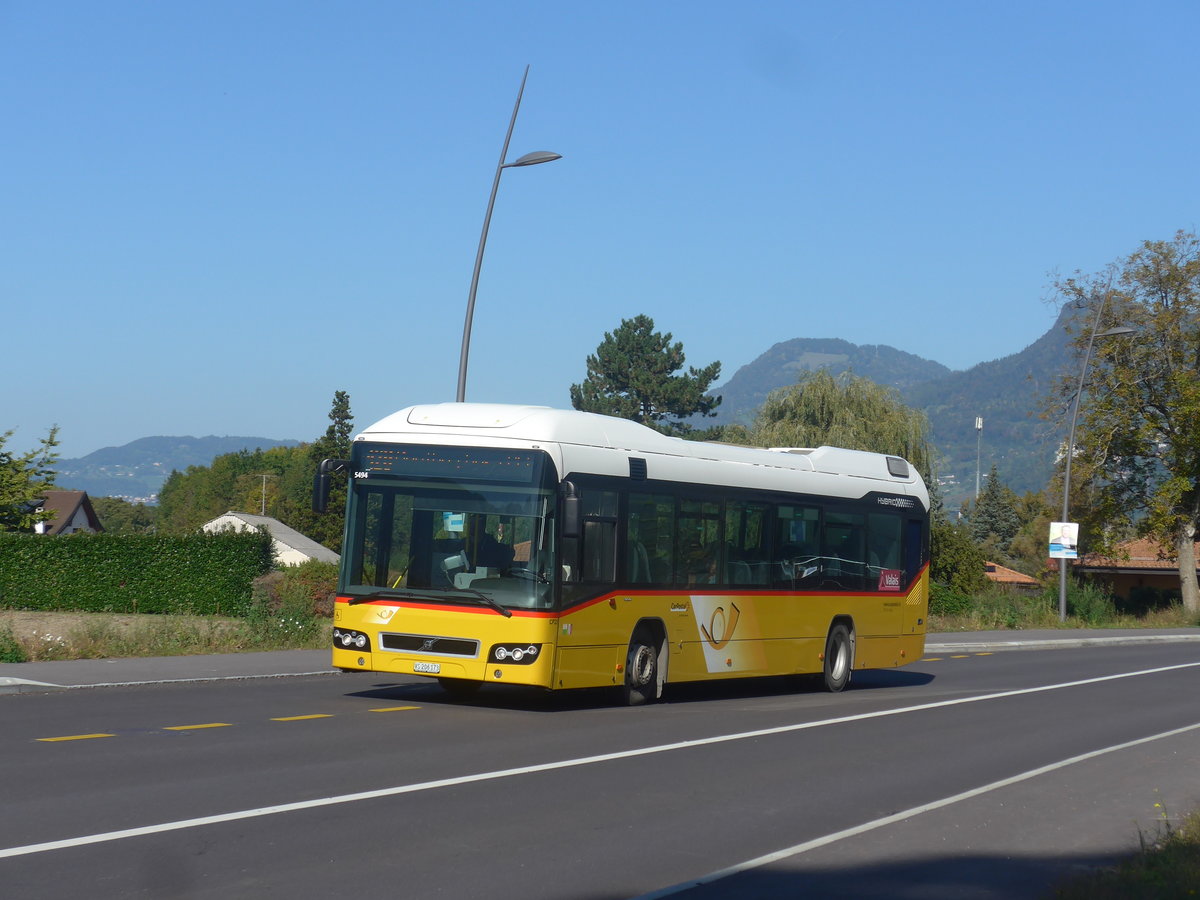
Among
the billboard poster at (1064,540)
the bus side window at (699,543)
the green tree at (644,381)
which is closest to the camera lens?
the bus side window at (699,543)

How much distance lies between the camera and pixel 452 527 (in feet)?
47.2

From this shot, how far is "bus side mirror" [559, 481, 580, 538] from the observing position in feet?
45.4

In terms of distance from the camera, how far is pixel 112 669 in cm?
1759

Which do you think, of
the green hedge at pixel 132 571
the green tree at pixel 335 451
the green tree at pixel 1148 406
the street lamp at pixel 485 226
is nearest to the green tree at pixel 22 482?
the green hedge at pixel 132 571

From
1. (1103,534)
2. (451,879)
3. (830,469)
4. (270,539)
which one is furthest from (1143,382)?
(451,879)

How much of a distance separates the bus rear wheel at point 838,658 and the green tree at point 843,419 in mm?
31857

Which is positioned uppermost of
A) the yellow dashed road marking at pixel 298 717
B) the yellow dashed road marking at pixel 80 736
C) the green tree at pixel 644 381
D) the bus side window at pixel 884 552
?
the green tree at pixel 644 381

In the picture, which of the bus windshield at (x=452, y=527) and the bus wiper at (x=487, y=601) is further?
the bus windshield at (x=452, y=527)

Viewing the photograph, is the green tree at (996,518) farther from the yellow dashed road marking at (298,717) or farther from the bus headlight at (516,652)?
the yellow dashed road marking at (298,717)

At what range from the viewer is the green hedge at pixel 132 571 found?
39.4 metres

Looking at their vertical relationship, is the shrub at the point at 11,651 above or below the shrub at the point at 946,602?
below

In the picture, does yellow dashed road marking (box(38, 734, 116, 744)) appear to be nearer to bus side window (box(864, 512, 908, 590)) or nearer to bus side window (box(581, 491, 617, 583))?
bus side window (box(581, 491, 617, 583))

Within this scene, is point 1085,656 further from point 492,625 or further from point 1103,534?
point 1103,534

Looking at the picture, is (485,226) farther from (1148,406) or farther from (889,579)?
(1148,406)
